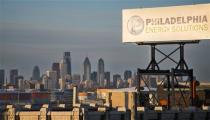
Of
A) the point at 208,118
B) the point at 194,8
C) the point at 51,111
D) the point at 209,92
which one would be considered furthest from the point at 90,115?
the point at 209,92

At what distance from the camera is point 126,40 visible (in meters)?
99.5

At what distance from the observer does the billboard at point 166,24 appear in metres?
93.9

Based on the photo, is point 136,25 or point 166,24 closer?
point 166,24

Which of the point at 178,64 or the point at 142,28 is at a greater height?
the point at 142,28

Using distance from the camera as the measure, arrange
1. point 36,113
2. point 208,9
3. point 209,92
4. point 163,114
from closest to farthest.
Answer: point 36,113
point 163,114
point 208,9
point 209,92

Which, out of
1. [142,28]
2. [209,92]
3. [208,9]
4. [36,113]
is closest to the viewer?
[36,113]

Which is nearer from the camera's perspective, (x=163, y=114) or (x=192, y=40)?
(x=163, y=114)

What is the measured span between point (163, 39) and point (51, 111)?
27.2 meters

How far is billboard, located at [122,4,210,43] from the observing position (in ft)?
308

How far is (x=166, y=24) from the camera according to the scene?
321 feet

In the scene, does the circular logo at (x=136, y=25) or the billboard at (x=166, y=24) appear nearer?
the billboard at (x=166, y=24)

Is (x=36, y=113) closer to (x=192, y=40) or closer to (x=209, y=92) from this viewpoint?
(x=192, y=40)

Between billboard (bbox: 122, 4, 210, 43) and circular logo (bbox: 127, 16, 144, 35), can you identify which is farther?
circular logo (bbox: 127, 16, 144, 35)

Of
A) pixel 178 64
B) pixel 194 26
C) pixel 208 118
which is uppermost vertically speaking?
pixel 194 26
